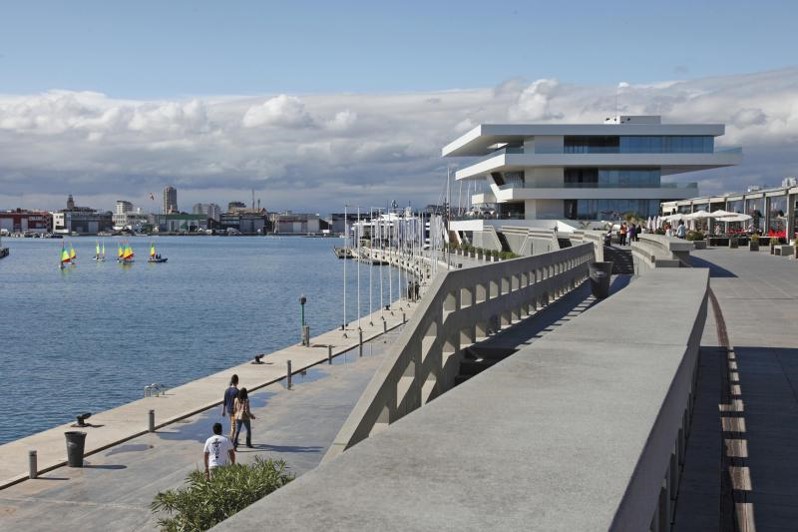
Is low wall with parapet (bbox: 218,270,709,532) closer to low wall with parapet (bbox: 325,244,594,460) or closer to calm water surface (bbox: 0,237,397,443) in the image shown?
low wall with parapet (bbox: 325,244,594,460)

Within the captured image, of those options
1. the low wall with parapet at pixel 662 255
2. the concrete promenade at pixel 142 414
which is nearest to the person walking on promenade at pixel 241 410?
the concrete promenade at pixel 142 414

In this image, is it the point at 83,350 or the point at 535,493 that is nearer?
the point at 535,493

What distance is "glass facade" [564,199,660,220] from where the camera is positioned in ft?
334

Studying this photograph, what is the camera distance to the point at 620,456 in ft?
19.1

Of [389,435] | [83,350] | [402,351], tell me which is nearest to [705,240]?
[83,350]

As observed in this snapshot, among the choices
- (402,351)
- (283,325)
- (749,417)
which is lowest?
(283,325)

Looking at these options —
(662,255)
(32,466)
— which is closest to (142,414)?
(32,466)

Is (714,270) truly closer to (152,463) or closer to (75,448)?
(152,463)

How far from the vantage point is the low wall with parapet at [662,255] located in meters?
32.4

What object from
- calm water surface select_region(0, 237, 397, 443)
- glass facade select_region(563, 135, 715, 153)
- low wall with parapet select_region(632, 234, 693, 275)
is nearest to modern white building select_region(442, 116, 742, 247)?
glass facade select_region(563, 135, 715, 153)

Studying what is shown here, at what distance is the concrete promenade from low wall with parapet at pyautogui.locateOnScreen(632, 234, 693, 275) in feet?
49.6

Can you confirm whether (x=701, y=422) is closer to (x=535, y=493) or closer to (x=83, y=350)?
(x=535, y=493)

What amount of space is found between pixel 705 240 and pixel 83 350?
43780 mm

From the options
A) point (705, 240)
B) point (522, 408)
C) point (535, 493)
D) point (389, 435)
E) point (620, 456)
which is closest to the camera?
point (535, 493)
